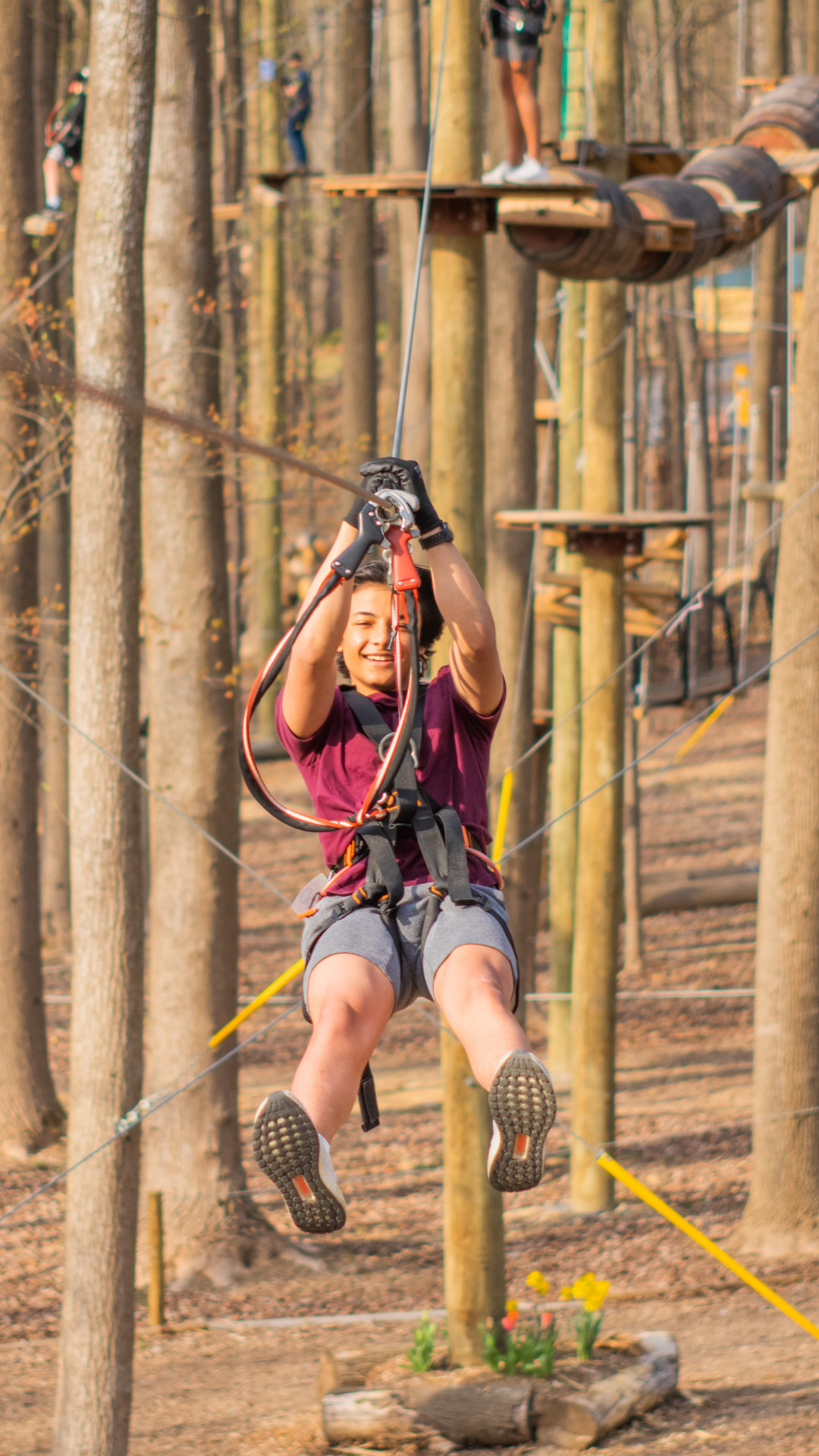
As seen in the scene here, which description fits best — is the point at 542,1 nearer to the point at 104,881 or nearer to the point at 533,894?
the point at 104,881

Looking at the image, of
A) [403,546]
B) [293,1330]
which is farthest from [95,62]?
[293,1330]

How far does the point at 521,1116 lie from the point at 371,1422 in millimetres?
3980

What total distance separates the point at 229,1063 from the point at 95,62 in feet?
17.6

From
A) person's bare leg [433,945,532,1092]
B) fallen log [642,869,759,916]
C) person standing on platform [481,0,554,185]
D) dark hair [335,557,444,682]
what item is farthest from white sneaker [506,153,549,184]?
fallen log [642,869,759,916]

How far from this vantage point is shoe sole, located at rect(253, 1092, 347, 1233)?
3.16m

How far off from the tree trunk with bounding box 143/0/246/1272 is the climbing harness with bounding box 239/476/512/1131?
197 inches

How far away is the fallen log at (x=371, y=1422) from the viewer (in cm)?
655

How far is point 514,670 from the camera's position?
12328 millimetres

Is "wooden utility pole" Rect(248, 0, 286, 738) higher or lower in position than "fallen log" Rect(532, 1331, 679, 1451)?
higher

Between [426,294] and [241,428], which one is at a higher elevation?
[426,294]

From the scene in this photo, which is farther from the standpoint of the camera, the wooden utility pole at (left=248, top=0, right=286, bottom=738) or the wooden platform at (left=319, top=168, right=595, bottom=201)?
the wooden utility pole at (left=248, top=0, right=286, bottom=738)

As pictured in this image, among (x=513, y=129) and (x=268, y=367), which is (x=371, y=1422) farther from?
(x=268, y=367)

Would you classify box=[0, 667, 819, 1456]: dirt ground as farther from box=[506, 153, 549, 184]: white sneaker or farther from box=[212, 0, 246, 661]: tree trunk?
box=[212, 0, 246, 661]: tree trunk

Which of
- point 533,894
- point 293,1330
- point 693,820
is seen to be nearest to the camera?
point 293,1330
